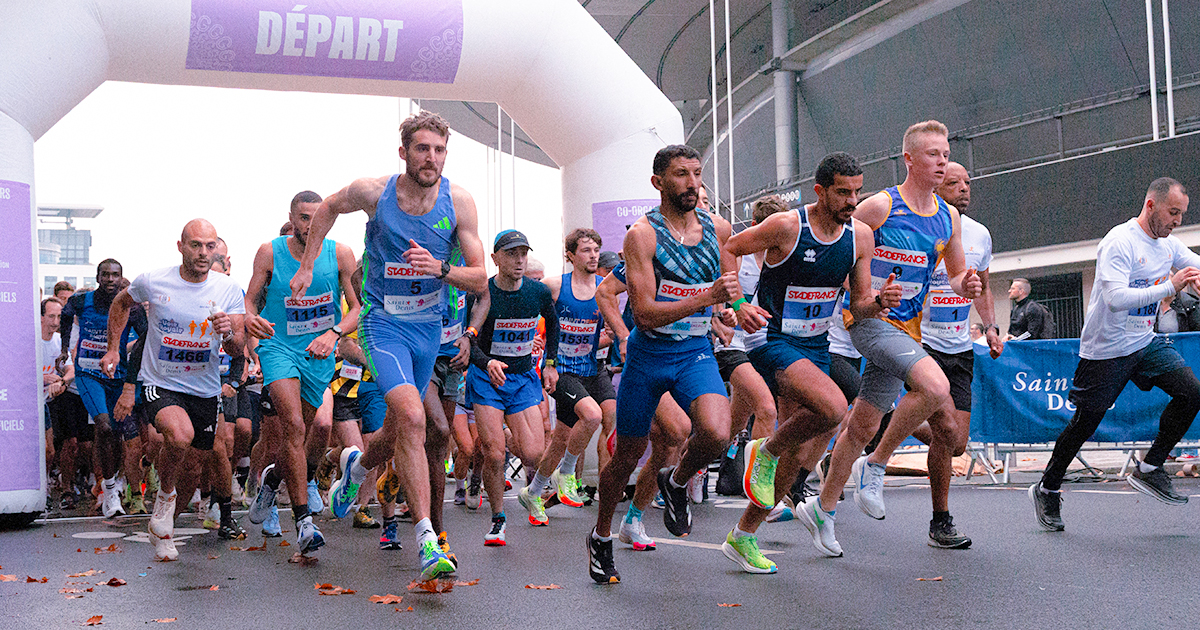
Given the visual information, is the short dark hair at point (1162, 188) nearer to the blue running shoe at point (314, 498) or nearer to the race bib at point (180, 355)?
the race bib at point (180, 355)

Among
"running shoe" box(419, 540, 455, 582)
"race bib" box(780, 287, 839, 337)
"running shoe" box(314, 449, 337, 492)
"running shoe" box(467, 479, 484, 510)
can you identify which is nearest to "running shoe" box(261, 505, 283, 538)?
"running shoe" box(314, 449, 337, 492)

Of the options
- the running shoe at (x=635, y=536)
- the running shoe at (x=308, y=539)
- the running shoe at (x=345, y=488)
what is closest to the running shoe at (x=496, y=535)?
the running shoe at (x=345, y=488)

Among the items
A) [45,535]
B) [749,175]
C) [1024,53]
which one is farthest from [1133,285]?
[749,175]

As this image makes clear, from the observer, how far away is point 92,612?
4.79 metres

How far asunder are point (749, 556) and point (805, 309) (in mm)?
1200

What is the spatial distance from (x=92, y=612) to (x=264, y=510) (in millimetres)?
2787

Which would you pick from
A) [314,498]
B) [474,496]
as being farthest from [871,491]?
[474,496]

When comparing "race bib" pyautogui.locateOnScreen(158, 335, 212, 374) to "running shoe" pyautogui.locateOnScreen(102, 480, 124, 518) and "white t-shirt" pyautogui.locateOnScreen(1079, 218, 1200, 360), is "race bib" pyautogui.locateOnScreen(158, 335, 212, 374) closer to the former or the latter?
"running shoe" pyautogui.locateOnScreen(102, 480, 124, 518)

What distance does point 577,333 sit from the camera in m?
8.89

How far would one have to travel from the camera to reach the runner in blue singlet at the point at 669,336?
5.07 m

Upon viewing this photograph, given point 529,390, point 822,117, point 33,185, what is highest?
point 822,117

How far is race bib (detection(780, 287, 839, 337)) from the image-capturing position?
18.5ft

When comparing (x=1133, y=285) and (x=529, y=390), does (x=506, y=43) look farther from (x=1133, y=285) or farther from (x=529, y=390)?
(x=1133, y=285)

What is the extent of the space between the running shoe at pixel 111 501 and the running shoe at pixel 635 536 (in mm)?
5668
